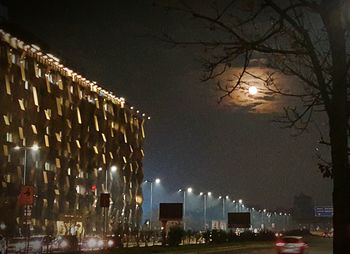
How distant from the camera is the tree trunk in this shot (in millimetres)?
6871

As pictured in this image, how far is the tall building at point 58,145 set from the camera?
289ft

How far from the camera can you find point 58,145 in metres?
105

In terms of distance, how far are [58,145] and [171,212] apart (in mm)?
47249

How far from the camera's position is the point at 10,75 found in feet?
296

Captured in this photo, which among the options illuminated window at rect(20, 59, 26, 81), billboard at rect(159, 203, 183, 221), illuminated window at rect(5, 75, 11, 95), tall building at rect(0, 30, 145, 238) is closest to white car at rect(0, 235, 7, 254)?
billboard at rect(159, 203, 183, 221)

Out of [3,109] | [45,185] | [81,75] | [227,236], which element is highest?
[81,75]

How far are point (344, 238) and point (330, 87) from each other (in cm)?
172

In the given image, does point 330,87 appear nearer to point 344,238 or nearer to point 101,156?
point 344,238

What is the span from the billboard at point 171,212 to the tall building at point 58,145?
9.49 m

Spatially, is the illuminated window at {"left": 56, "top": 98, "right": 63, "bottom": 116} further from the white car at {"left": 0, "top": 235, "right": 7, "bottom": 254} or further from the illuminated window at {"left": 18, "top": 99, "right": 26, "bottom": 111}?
the white car at {"left": 0, "top": 235, "right": 7, "bottom": 254}

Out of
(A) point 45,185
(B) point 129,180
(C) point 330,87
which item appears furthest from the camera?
(B) point 129,180

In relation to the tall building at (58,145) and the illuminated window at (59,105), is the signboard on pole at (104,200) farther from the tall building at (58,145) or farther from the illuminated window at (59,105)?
the illuminated window at (59,105)

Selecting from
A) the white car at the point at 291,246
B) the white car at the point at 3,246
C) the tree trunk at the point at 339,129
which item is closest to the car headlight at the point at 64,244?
the white car at the point at 3,246

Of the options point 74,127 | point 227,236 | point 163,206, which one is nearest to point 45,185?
point 74,127
